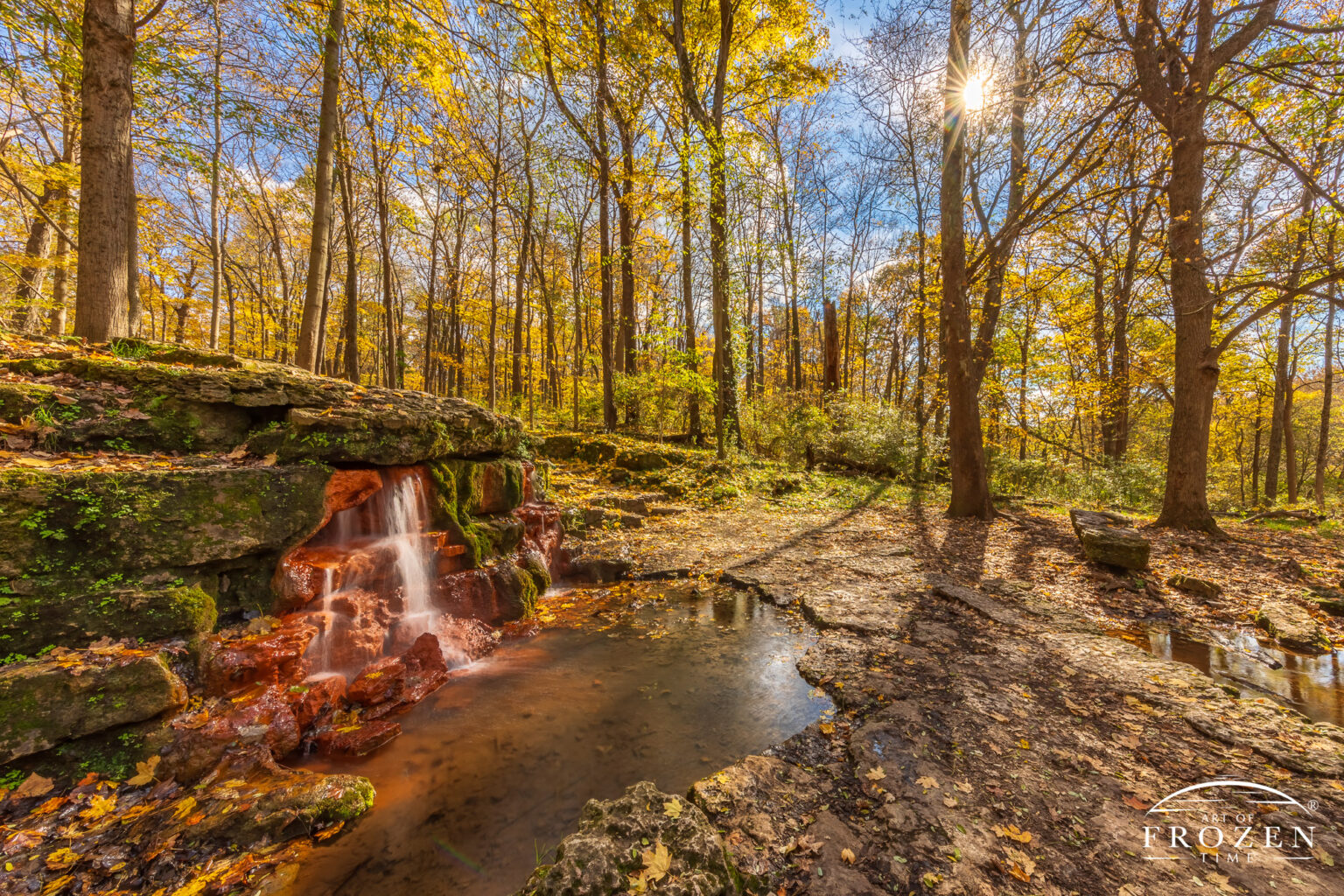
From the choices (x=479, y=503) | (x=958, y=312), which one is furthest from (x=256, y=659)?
(x=958, y=312)

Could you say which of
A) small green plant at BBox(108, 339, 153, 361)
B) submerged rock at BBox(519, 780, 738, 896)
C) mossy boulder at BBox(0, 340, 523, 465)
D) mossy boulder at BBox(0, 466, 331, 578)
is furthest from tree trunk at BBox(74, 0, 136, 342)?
submerged rock at BBox(519, 780, 738, 896)

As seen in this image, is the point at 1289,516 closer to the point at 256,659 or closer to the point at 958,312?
the point at 958,312

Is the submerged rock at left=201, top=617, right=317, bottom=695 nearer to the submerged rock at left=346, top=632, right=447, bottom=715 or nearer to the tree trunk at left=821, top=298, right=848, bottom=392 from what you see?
the submerged rock at left=346, top=632, right=447, bottom=715

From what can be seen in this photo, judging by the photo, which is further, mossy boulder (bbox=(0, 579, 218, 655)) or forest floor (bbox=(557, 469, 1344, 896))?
mossy boulder (bbox=(0, 579, 218, 655))

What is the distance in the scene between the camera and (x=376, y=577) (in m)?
4.54

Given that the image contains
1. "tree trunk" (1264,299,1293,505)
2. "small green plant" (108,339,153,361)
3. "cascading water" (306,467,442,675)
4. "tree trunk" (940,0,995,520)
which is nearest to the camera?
"cascading water" (306,467,442,675)

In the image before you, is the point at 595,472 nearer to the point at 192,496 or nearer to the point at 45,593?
the point at 192,496

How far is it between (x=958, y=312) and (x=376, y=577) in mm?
9401

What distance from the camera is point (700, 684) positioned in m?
4.11

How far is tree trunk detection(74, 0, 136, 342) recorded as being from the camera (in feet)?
17.5

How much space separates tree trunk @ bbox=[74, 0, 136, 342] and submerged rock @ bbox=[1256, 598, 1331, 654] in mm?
12777

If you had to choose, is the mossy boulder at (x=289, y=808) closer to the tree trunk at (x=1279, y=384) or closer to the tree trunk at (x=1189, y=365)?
the tree trunk at (x=1189, y=365)

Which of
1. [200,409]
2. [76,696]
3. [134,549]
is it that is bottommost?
[76,696]

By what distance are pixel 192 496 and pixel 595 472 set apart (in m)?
7.79
